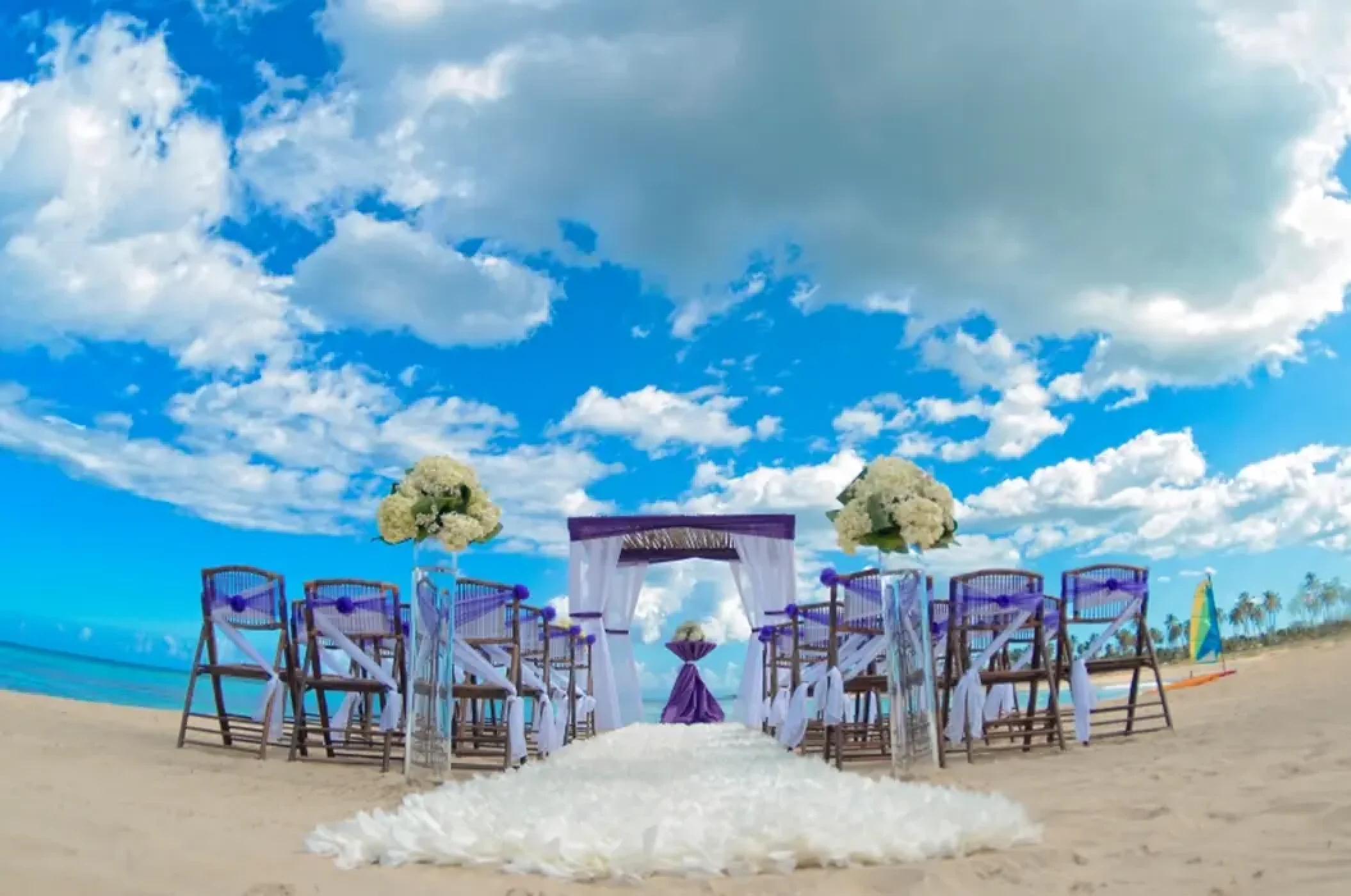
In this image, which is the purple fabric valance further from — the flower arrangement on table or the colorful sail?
the colorful sail

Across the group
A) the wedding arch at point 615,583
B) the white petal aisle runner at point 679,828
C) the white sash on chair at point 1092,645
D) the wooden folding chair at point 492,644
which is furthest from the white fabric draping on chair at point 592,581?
the white petal aisle runner at point 679,828

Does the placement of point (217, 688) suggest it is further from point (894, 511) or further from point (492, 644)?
point (894, 511)

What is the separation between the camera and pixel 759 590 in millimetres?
11586

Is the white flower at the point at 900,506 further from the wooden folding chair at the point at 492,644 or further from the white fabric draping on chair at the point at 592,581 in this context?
the white fabric draping on chair at the point at 592,581

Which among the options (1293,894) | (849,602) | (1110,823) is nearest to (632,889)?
(1293,894)

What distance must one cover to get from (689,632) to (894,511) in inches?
360

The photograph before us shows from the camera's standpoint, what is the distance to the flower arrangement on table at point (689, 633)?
44.2 ft

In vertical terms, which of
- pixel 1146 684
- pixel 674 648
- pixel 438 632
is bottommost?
pixel 1146 684

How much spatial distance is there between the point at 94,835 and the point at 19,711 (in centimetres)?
514

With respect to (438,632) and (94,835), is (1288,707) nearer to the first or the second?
(438,632)

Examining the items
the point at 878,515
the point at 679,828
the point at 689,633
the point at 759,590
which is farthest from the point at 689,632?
the point at 679,828

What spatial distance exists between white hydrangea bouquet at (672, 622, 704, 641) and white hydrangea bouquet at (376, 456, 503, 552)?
28.3ft

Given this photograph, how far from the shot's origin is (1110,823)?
3.28 metres

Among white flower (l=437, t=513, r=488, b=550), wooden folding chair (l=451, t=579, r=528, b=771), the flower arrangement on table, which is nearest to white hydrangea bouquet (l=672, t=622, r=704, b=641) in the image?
the flower arrangement on table
